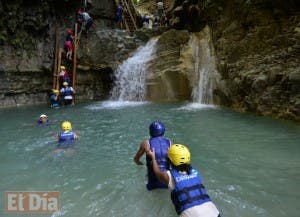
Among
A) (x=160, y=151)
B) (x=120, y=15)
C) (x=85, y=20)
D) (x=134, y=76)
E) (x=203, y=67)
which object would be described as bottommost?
(x=160, y=151)

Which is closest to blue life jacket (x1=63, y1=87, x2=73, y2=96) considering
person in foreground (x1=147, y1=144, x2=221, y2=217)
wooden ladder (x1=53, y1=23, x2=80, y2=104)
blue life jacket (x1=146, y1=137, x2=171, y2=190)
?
wooden ladder (x1=53, y1=23, x2=80, y2=104)

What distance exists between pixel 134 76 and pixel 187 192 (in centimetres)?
1443

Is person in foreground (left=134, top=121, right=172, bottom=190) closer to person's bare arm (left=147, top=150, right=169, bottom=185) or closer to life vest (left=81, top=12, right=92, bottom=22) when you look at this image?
person's bare arm (left=147, top=150, right=169, bottom=185)

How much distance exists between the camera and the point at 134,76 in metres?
17.5

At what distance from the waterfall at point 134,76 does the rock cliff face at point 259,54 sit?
14.6ft

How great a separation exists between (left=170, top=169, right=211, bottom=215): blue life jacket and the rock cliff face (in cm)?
733

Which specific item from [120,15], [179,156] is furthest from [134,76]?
[179,156]

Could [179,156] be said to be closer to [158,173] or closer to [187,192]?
[187,192]

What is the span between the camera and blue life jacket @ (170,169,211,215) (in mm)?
3348

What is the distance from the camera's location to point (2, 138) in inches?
353

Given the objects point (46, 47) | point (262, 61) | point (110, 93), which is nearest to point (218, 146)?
point (262, 61)

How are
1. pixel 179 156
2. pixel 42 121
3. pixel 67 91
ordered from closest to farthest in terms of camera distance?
1. pixel 179 156
2. pixel 42 121
3. pixel 67 91

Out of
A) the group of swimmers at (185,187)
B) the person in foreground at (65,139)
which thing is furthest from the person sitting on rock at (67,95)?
the group of swimmers at (185,187)

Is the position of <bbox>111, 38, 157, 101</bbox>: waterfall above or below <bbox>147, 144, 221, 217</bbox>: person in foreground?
above
